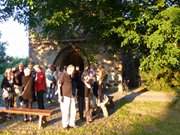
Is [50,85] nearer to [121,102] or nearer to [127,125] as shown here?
[121,102]

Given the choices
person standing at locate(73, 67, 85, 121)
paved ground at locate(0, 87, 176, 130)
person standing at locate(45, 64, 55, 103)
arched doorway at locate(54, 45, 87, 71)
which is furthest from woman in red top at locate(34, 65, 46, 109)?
arched doorway at locate(54, 45, 87, 71)

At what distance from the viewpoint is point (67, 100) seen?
44.8 feet

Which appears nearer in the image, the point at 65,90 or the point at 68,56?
the point at 65,90

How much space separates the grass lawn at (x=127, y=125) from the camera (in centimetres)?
1352

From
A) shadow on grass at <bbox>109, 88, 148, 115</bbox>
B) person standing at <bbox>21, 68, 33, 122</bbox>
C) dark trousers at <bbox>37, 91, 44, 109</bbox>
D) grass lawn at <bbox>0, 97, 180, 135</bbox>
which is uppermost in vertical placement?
person standing at <bbox>21, 68, 33, 122</bbox>

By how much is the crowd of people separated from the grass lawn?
472 millimetres

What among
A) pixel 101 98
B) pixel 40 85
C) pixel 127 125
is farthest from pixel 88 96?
pixel 40 85

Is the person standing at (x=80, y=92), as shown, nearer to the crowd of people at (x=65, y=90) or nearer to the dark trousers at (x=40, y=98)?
the crowd of people at (x=65, y=90)

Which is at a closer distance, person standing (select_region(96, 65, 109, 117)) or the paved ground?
the paved ground

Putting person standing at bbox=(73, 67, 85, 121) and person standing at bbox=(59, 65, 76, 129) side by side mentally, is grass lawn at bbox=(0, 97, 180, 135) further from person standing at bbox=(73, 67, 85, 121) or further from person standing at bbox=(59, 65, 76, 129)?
person standing at bbox=(73, 67, 85, 121)

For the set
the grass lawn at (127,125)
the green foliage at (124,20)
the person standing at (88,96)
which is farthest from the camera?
the green foliage at (124,20)

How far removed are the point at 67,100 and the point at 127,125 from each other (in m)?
2.26

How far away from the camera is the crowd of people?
13766 mm

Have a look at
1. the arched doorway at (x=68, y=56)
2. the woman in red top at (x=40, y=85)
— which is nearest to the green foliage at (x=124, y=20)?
the arched doorway at (x=68, y=56)
